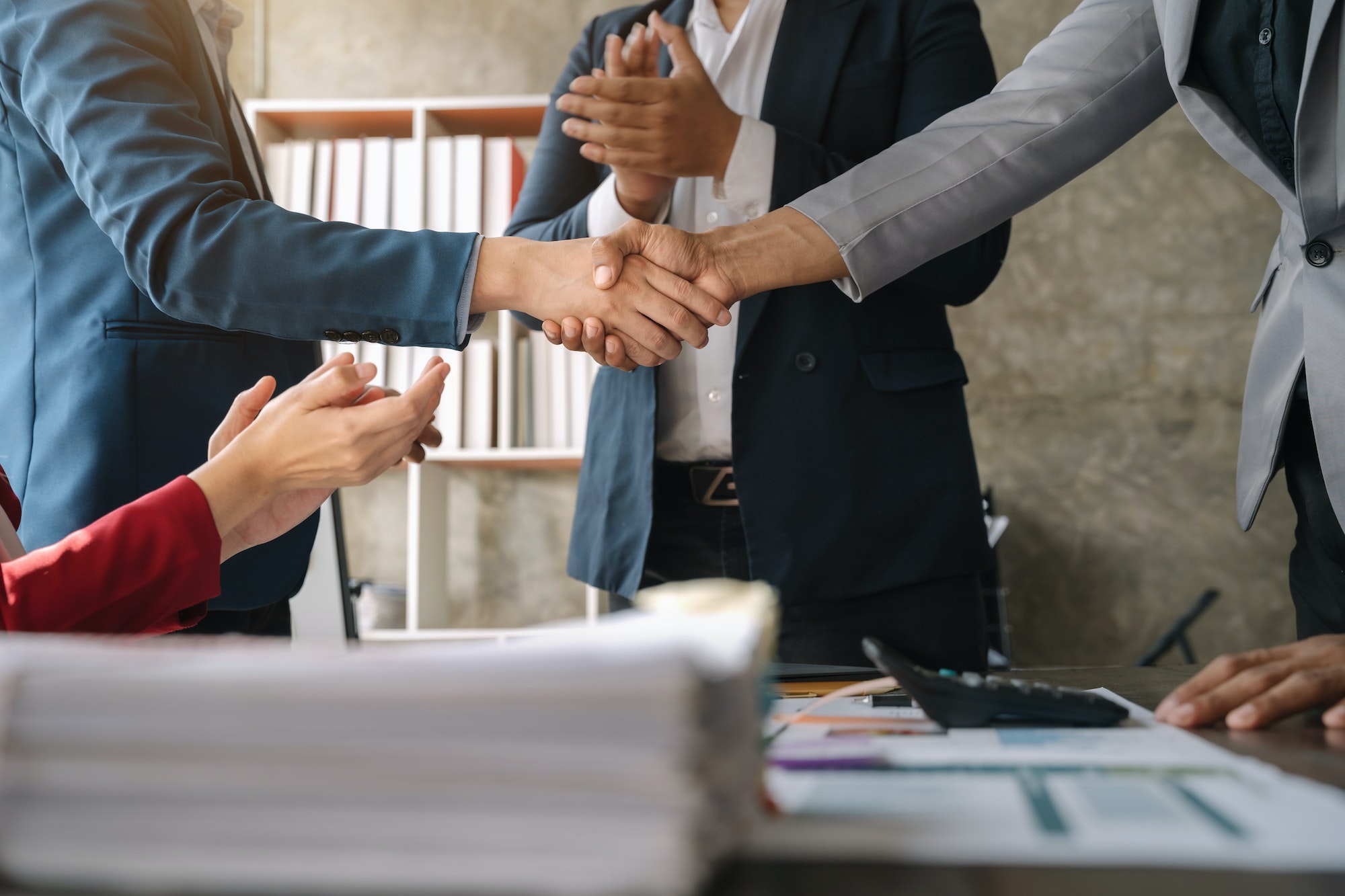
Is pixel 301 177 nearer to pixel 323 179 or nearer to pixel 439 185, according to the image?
pixel 323 179

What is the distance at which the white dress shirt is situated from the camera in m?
→ 1.23

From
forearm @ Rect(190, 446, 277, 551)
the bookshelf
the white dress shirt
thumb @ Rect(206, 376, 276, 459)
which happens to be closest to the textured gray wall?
the bookshelf

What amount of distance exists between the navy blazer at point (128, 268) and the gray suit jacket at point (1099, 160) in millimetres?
503

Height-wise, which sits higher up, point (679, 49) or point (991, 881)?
point (679, 49)

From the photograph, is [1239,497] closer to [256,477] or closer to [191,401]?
[256,477]

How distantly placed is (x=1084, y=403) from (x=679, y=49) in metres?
2.34

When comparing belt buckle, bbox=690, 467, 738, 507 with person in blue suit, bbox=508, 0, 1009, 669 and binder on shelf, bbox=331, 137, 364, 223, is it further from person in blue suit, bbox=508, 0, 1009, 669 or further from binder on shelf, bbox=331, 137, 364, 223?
binder on shelf, bbox=331, 137, 364, 223

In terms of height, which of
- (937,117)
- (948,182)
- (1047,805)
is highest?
(937,117)

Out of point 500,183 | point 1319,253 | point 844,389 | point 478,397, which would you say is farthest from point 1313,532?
point 500,183

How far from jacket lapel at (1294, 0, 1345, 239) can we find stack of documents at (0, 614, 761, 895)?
93 cm

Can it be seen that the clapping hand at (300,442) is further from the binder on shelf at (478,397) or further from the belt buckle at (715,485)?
the binder on shelf at (478,397)

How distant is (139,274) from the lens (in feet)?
3.42

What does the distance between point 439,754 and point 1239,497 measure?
3.68 ft

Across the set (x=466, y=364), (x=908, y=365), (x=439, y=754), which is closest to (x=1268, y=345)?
(x=908, y=365)
